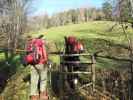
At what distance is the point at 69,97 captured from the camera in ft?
37.7

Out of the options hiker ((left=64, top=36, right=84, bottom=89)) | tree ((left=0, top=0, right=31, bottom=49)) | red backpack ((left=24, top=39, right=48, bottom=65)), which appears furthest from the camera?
tree ((left=0, top=0, right=31, bottom=49))

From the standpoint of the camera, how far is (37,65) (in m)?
11.1

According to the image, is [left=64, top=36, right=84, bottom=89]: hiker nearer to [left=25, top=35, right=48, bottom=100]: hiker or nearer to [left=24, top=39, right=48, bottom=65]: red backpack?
[left=25, top=35, right=48, bottom=100]: hiker

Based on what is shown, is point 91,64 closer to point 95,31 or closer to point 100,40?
point 100,40

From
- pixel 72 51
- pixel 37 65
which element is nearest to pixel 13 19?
pixel 72 51

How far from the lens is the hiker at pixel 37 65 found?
11.0m

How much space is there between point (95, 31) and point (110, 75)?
145 ft

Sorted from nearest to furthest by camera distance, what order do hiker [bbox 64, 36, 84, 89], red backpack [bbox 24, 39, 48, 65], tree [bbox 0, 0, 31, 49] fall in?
red backpack [bbox 24, 39, 48, 65]
hiker [bbox 64, 36, 84, 89]
tree [bbox 0, 0, 31, 49]

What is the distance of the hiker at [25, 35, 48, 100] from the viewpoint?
11031 mm

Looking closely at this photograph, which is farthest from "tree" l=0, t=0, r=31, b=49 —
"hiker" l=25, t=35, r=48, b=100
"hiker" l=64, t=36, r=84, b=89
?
"hiker" l=25, t=35, r=48, b=100

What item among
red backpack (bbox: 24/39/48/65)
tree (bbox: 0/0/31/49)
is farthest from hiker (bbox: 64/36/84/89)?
tree (bbox: 0/0/31/49)

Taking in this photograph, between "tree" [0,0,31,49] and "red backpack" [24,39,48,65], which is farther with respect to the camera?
"tree" [0,0,31,49]

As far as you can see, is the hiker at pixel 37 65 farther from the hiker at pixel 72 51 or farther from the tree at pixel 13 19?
the tree at pixel 13 19

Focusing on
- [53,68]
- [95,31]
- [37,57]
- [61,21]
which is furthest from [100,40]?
[61,21]
